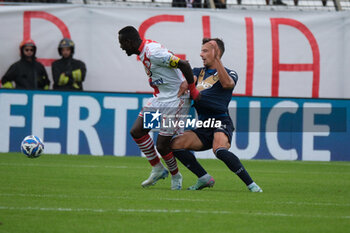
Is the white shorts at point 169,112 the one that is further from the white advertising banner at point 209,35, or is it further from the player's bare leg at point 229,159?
the white advertising banner at point 209,35

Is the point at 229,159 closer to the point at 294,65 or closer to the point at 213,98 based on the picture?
the point at 213,98

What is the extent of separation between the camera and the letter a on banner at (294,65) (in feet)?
58.4

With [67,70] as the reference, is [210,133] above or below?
above

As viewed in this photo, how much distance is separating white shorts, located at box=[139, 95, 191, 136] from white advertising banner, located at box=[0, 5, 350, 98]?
825 centimetres

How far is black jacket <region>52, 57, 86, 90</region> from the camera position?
53.8ft

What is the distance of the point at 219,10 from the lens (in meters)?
17.8

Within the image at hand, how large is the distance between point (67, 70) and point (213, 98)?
777 cm

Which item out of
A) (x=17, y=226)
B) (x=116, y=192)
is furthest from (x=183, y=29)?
(x=17, y=226)

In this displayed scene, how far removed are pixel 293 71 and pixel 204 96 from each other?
349 inches

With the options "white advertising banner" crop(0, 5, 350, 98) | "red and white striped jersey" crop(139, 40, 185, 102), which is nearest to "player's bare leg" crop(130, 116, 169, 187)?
"red and white striped jersey" crop(139, 40, 185, 102)

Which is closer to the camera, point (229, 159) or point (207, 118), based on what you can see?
point (229, 159)

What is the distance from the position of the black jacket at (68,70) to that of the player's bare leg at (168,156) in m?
7.44

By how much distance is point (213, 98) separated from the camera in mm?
9367

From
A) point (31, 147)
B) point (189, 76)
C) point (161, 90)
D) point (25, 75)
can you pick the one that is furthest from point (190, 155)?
point (25, 75)
